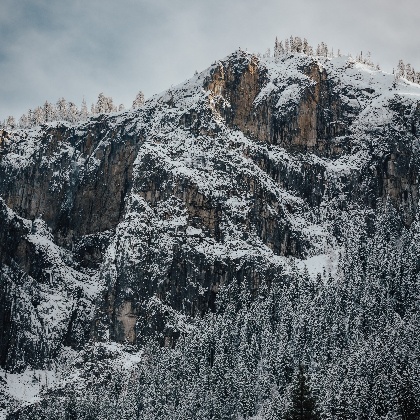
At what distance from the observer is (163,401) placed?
502 feet

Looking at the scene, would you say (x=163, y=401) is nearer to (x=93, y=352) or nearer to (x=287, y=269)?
(x=93, y=352)

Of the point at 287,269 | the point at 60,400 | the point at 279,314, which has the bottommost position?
the point at 60,400

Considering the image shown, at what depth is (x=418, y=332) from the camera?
458 ft

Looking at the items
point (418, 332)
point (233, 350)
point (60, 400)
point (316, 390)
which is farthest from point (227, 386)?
point (60, 400)

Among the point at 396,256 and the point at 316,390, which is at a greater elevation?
the point at 396,256

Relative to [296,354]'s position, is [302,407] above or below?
below

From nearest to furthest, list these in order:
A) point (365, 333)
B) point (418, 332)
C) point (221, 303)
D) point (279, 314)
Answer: point (418, 332), point (365, 333), point (279, 314), point (221, 303)

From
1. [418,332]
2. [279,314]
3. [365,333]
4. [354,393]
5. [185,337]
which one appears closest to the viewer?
[354,393]

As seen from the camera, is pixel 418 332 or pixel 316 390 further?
pixel 418 332

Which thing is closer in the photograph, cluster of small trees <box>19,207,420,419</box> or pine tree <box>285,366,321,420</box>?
pine tree <box>285,366,321,420</box>

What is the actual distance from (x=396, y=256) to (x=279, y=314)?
33.6 metres

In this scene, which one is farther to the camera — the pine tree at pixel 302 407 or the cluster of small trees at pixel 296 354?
the cluster of small trees at pixel 296 354

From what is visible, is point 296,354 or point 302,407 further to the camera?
point 296,354

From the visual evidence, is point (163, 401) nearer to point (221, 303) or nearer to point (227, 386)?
point (227, 386)
